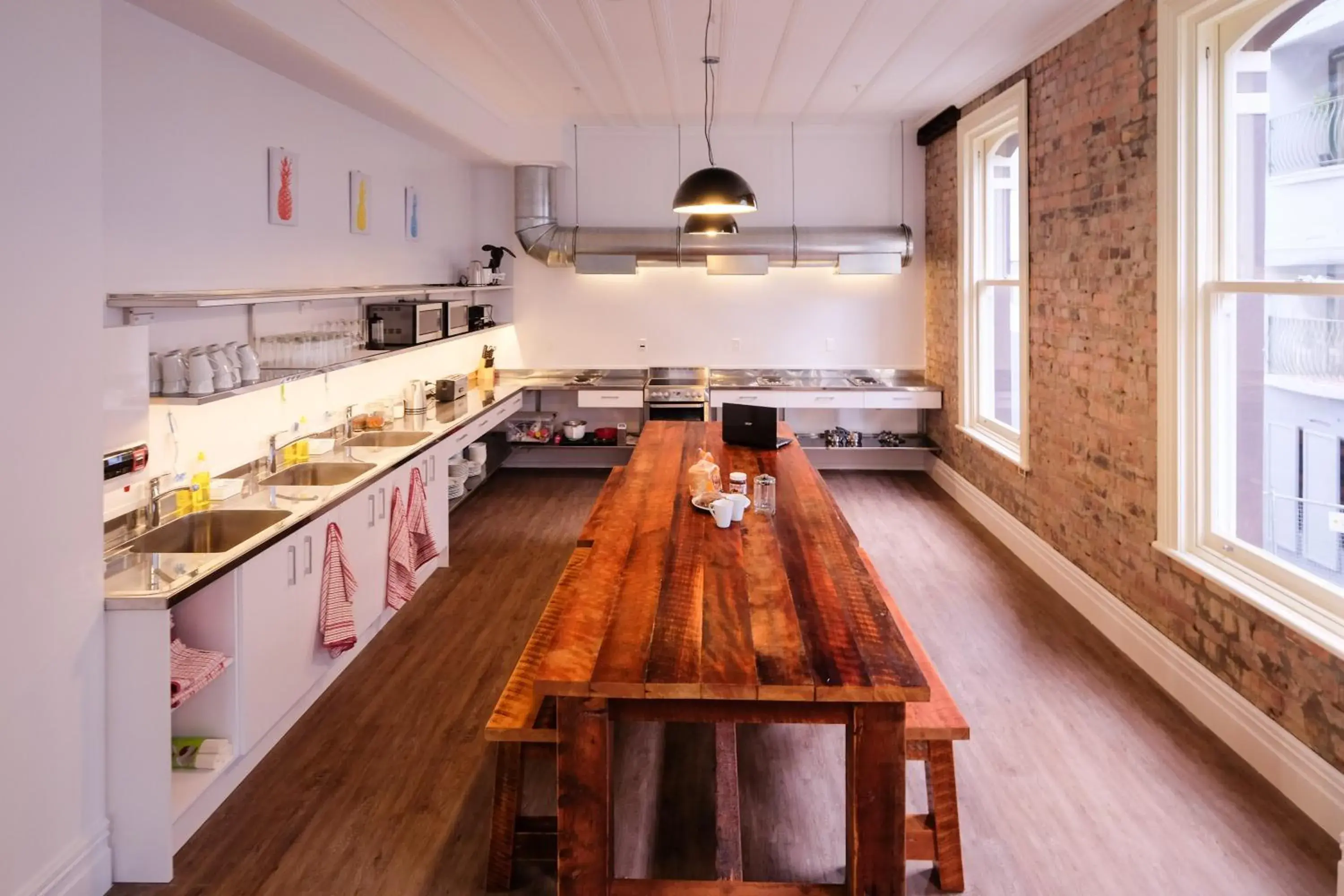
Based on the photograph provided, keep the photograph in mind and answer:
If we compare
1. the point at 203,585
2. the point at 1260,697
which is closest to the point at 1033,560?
the point at 1260,697

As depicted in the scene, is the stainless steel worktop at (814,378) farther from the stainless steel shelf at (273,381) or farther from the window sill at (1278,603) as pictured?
the window sill at (1278,603)

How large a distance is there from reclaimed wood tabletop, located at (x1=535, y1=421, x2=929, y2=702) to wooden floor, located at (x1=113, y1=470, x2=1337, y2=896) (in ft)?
2.30

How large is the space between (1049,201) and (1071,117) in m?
0.47

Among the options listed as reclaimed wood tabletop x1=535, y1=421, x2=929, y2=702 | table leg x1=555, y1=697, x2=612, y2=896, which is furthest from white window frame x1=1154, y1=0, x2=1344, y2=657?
table leg x1=555, y1=697, x2=612, y2=896

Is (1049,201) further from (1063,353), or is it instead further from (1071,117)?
(1063,353)

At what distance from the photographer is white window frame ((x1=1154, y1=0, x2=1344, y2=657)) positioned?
346cm

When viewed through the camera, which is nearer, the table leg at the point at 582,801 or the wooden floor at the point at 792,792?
the table leg at the point at 582,801

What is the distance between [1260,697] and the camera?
3.10m

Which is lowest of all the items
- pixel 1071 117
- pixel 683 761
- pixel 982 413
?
pixel 683 761

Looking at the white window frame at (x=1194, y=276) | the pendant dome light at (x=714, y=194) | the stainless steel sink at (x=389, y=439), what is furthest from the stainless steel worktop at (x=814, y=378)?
the white window frame at (x=1194, y=276)

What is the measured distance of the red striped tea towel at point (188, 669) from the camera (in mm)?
2625

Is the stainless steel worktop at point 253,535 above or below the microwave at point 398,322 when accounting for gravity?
below

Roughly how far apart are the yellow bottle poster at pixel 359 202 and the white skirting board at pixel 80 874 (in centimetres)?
343

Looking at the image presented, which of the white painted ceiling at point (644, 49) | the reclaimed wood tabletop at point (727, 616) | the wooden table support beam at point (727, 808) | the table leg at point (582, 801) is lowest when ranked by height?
the wooden table support beam at point (727, 808)
